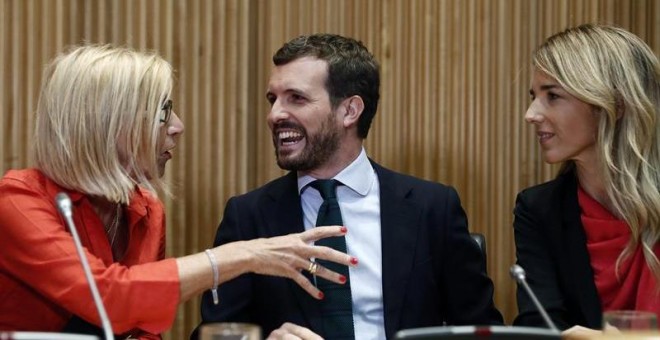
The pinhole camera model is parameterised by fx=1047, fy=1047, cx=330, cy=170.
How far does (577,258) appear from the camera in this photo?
3086mm

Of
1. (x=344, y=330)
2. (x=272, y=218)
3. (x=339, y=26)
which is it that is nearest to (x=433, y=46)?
(x=339, y=26)

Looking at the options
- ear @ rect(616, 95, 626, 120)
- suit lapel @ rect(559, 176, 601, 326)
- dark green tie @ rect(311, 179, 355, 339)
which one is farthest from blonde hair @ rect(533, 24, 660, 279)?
dark green tie @ rect(311, 179, 355, 339)

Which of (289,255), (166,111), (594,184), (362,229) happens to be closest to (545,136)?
(594,184)

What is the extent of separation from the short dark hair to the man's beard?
3.6 inches

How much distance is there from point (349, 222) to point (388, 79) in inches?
33.3

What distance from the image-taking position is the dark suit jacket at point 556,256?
3.04 meters

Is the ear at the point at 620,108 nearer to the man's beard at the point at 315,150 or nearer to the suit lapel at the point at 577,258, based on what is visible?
the suit lapel at the point at 577,258

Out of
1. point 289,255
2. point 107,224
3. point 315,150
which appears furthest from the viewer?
point 315,150

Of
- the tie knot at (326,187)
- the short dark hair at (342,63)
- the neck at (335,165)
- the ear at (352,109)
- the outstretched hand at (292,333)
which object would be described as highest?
the short dark hair at (342,63)

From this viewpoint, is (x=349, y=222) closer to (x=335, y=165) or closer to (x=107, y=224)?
(x=335, y=165)

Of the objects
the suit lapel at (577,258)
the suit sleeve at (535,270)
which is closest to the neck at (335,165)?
the suit sleeve at (535,270)

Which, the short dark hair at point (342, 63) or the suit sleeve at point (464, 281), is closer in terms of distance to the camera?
the suit sleeve at point (464, 281)

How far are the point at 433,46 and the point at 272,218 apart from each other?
3.52ft

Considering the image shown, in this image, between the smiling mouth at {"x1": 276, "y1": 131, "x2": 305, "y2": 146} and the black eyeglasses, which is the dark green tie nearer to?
the smiling mouth at {"x1": 276, "y1": 131, "x2": 305, "y2": 146}
